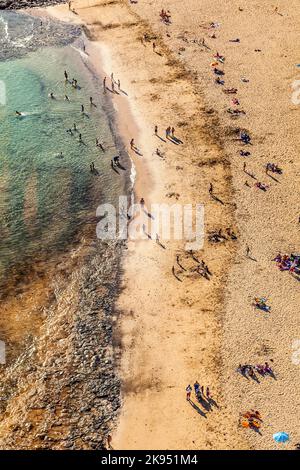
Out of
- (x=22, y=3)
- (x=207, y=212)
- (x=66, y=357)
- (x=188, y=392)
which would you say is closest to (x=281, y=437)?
(x=188, y=392)

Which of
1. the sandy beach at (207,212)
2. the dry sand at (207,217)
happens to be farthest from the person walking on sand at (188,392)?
the dry sand at (207,217)

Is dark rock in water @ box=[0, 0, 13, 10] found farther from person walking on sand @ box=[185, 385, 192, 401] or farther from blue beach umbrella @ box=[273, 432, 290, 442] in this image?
blue beach umbrella @ box=[273, 432, 290, 442]

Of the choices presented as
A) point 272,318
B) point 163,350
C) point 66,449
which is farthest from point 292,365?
point 66,449

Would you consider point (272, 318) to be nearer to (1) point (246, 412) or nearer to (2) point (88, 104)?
(1) point (246, 412)

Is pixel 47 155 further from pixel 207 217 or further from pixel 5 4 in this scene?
pixel 5 4

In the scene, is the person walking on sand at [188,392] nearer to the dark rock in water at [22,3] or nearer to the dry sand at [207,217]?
the dry sand at [207,217]

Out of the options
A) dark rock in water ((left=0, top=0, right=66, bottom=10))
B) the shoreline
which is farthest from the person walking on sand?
dark rock in water ((left=0, top=0, right=66, bottom=10))
